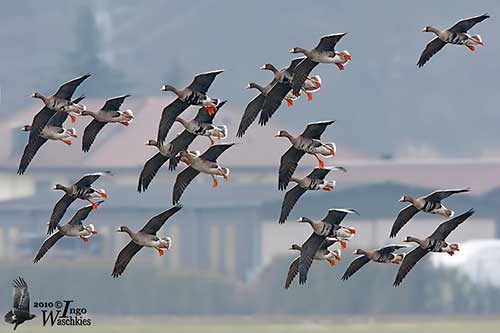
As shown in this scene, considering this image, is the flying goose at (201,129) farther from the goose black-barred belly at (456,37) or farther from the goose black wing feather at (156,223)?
the goose black-barred belly at (456,37)

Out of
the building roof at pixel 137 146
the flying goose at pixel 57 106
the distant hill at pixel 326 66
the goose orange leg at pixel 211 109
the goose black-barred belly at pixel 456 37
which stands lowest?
the goose orange leg at pixel 211 109

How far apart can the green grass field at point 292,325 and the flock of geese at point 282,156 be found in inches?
1224

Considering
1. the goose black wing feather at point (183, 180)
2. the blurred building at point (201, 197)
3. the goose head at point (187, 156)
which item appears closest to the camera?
the goose head at point (187, 156)

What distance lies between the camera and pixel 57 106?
33.8 m

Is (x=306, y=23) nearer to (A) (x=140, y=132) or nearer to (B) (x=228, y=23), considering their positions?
(B) (x=228, y=23)

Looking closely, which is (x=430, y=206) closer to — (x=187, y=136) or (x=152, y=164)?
(x=187, y=136)

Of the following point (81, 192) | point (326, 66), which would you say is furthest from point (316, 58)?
point (326, 66)

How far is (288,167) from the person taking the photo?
33438mm

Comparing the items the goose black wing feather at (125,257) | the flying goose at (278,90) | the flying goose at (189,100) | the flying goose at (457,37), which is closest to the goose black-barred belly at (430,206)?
the flying goose at (457,37)

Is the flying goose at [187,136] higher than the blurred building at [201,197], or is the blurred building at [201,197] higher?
the blurred building at [201,197]

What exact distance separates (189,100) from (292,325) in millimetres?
37567

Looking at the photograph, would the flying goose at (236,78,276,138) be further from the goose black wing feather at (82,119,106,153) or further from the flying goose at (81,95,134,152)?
the goose black wing feather at (82,119,106,153)

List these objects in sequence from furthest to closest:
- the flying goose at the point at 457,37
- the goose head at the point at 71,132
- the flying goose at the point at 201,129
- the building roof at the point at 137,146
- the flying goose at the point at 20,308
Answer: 1. the building roof at the point at 137,146
2. the flying goose at the point at 20,308
3. the goose head at the point at 71,132
4. the flying goose at the point at 201,129
5. the flying goose at the point at 457,37

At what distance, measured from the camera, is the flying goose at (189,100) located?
1289 inches
